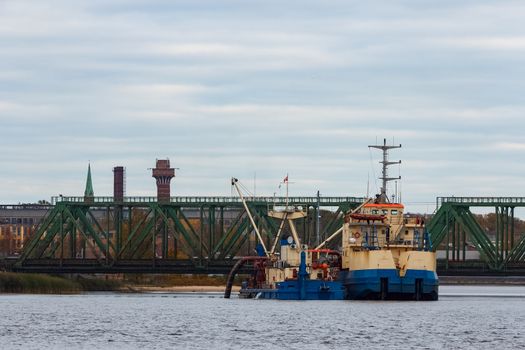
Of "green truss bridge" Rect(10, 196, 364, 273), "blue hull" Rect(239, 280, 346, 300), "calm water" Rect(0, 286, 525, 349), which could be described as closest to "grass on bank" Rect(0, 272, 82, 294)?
"green truss bridge" Rect(10, 196, 364, 273)

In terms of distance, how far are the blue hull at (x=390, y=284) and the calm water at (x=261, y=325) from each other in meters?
1.29

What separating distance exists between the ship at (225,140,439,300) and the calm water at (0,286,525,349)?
202 centimetres

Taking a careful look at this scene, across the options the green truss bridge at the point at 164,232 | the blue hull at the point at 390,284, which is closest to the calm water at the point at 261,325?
the blue hull at the point at 390,284

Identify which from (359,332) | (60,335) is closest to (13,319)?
(60,335)

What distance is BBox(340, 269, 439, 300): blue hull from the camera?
15562 cm

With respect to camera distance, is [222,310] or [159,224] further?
[159,224]

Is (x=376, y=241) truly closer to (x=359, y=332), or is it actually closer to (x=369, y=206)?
(x=369, y=206)

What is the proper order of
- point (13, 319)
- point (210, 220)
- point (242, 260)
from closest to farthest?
1. point (13, 319)
2. point (242, 260)
3. point (210, 220)

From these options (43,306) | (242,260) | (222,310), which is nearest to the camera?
(222,310)

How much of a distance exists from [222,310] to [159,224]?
2055 inches

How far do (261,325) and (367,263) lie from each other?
1399 inches

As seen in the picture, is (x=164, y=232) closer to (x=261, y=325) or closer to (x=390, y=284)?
(x=390, y=284)

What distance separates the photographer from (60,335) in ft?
365

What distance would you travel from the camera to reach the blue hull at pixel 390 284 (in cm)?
15562
